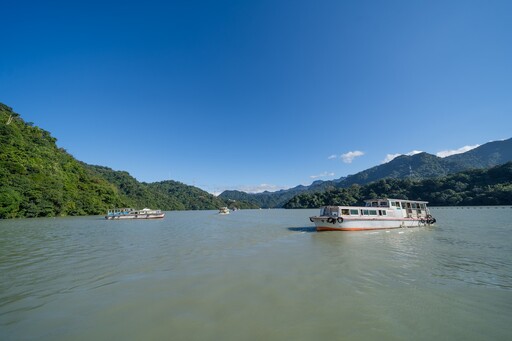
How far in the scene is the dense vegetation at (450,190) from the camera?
9525cm

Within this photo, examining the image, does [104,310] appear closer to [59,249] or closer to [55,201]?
[59,249]

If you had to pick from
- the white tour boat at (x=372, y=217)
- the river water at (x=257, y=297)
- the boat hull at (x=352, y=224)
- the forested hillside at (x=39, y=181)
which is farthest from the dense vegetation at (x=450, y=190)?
the forested hillside at (x=39, y=181)

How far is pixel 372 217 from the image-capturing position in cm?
3275

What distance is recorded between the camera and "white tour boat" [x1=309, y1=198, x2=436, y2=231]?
31.0 m

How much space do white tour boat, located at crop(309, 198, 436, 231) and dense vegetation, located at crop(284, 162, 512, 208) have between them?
268ft

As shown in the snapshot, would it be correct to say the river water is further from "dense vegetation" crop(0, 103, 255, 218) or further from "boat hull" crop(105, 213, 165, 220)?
"dense vegetation" crop(0, 103, 255, 218)

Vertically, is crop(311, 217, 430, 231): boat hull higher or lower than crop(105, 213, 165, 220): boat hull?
lower

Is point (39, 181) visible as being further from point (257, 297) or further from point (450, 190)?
point (450, 190)

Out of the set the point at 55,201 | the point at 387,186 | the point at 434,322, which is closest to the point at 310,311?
the point at 434,322

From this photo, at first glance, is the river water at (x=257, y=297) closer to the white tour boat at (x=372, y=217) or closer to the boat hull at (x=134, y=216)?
the white tour boat at (x=372, y=217)

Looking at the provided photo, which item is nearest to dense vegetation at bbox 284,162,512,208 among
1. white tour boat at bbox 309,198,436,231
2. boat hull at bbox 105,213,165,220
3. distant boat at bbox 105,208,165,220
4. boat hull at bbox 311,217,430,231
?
white tour boat at bbox 309,198,436,231

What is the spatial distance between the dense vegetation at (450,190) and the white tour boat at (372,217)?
8171cm

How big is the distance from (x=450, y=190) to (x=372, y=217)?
102724 millimetres

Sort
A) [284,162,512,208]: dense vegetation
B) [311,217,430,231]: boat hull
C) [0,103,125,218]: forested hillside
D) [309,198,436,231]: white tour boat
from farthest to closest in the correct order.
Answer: [284,162,512,208]: dense vegetation, [0,103,125,218]: forested hillside, [309,198,436,231]: white tour boat, [311,217,430,231]: boat hull
